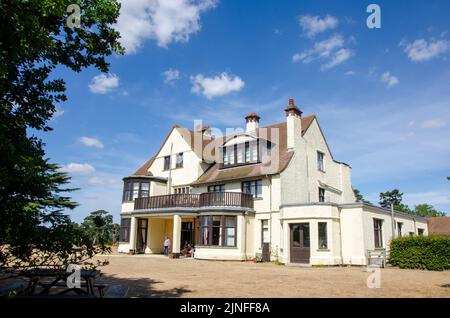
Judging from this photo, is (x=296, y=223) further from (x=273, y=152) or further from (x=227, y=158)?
(x=227, y=158)

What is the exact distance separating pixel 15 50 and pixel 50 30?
6.71 ft

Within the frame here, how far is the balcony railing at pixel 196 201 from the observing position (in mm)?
26156

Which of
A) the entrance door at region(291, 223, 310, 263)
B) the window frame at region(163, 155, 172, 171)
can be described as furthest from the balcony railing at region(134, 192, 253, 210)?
the window frame at region(163, 155, 172, 171)

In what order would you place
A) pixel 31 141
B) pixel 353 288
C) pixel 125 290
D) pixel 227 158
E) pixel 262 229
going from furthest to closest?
pixel 227 158, pixel 262 229, pixel 353 288, pixel 125 290, pixel 31 141

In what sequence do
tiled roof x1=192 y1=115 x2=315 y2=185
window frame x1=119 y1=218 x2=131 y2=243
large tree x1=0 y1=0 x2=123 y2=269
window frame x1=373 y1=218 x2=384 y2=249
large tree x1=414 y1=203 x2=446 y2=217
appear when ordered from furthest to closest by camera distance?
large tree x1=414 y1=203 x2=446 y2=217 < window frame x1=119 y1=218 x2=131 y2=243 < tiled roof x1=192 y1=115 x2=315 y2=185 < window frame x1=373 y1=218 x2=384 y2=249 < large tree x1=0 y1=0 x2=123 y2=269

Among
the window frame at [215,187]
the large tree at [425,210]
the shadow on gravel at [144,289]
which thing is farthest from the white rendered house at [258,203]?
the large tree at [425,210]

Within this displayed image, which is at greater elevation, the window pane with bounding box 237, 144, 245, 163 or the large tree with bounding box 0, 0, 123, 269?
the window pane with bounding box 237, 144, 245, 163

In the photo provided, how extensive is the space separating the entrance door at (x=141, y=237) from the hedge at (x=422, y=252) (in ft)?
65.8

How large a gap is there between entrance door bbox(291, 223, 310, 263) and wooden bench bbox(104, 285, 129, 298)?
13557 mm

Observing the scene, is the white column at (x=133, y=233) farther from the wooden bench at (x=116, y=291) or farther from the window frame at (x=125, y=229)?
the wooden bench at (x=116, y=291)

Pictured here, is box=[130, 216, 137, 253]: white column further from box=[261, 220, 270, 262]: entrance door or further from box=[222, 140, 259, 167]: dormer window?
box=[261, 220, 270, 262]: entrance door

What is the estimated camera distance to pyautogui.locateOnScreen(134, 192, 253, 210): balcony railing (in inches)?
1030
